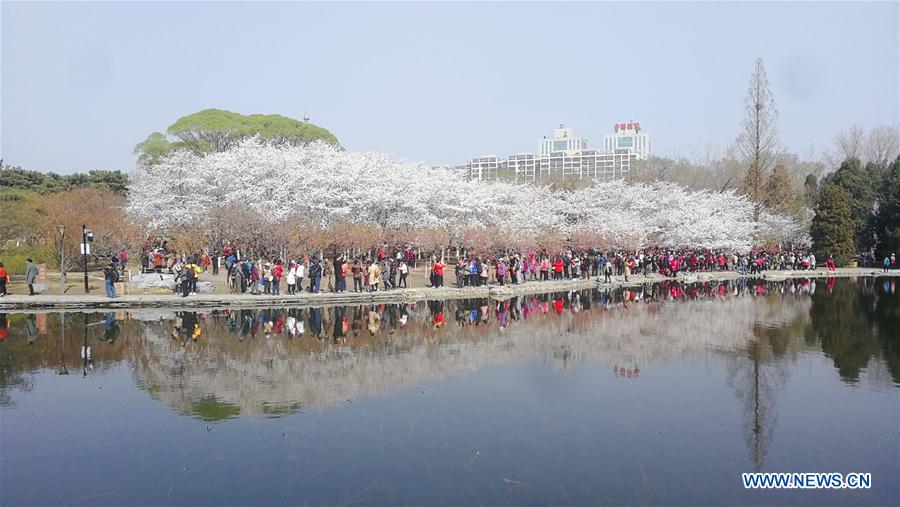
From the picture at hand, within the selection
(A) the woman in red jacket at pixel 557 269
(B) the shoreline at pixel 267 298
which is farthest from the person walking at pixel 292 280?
(A) the woman in red jacket at pixel 557 269

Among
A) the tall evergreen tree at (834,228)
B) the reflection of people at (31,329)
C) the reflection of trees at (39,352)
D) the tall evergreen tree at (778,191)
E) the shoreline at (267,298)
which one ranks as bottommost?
the reflection of trees at (39,352)

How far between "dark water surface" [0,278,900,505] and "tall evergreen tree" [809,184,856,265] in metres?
26.1

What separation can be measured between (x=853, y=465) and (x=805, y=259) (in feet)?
122

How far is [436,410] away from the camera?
11.4m

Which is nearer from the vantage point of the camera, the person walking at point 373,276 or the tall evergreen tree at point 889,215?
the person walking at point 373,276

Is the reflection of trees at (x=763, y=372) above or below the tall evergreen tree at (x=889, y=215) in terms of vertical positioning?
below

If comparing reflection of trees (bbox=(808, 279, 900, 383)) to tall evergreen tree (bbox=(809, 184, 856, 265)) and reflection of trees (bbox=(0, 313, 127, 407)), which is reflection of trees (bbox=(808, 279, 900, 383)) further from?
reflection of trees (bbox=(0, 313, 127, 407))

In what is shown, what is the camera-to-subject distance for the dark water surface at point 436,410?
8.33 m

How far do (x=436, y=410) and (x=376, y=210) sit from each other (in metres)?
27.6

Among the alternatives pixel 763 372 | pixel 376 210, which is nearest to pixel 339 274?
pixel 376 210

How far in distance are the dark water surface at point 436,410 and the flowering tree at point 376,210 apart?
13.6 metres

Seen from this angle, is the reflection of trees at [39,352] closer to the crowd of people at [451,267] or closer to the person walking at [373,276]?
the crowd of people at [451,267]

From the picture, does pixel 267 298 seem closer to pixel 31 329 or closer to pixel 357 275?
pixel 357 275

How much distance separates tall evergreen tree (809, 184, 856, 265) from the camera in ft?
141
